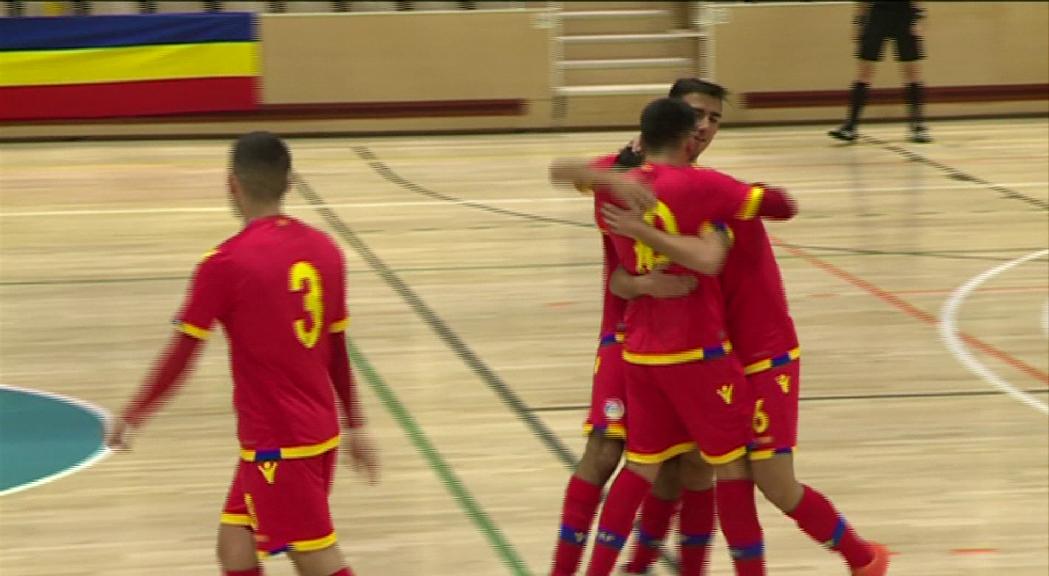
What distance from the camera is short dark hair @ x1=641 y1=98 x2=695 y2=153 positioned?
13.5 feet

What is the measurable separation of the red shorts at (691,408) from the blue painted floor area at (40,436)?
2764 mm

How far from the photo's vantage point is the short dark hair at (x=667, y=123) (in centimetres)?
411

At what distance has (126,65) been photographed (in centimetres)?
1513

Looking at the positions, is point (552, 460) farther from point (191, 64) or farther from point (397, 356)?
point (191, 64)

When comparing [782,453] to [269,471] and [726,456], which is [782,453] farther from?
[269,471]

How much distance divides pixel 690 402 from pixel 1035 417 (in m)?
3.13

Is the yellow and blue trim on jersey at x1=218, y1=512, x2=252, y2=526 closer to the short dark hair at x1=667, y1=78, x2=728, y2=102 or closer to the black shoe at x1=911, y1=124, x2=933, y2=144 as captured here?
the short dark hair at x1=667, y1=78, x2=728, y2=102

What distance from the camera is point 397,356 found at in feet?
25.5

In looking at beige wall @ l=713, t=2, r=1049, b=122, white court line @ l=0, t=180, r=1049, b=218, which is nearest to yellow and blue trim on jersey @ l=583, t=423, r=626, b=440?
white court line @ l=0, t=180, r=1049, b=218

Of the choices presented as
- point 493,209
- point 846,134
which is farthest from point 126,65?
point 846,134

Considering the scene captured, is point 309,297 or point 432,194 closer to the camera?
point 309,297

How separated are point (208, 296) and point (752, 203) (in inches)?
55.2

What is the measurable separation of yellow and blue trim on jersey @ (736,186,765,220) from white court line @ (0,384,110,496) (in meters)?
3.13

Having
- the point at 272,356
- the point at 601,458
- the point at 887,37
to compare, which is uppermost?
the point at 272,356
